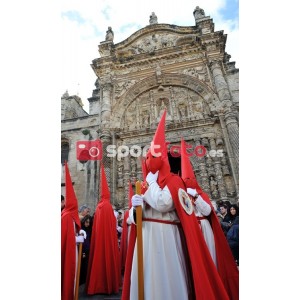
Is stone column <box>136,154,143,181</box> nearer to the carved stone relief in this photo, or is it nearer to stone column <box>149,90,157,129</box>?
stone column <box>149,90,157,129</box>

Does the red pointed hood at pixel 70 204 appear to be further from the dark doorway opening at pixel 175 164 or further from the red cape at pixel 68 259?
the dark doorway opening at pixel 175 164

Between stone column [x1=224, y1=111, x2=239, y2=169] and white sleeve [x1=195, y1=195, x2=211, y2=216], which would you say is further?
stone column [x1=224, y1=111, x2=239, y2=169]

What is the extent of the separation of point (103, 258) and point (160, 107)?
8636 millimetres

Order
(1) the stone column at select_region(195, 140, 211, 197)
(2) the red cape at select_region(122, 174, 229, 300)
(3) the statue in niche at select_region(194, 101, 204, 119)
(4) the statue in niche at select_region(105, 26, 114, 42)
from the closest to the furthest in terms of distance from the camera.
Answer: (2) the red cape at select_region(122, 174, 229, 300)
(1) the stone column at select_region(195, 140, 211, 197)
(3) the statue in niche at select_region(194, 101, 204, 119)
(4) the statue in niche at select_region(105, 26, 114, 42)

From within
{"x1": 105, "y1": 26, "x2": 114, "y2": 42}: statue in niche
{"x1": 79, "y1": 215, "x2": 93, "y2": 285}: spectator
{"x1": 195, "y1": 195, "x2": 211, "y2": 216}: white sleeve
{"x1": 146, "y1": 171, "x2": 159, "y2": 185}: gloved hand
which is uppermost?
{"x1": 105, "y1": 26, "x2": 114, "y2": 42}: statue in niche

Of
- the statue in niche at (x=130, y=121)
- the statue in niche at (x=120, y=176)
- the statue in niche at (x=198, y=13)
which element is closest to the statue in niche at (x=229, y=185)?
the statue in niche at (x=120, y=176)

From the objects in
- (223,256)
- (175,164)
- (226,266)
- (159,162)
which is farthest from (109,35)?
(226,266)

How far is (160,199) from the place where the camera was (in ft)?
7.75

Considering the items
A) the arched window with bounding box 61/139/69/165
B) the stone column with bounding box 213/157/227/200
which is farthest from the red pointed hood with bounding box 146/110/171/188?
the arched window with bounding box 61/139/69/165

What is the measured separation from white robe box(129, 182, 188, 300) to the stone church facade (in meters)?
6.65

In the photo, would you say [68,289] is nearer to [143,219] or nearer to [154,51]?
[143,219]

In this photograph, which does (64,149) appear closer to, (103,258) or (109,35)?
(109,35)

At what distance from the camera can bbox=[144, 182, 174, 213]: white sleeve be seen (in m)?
2.36
